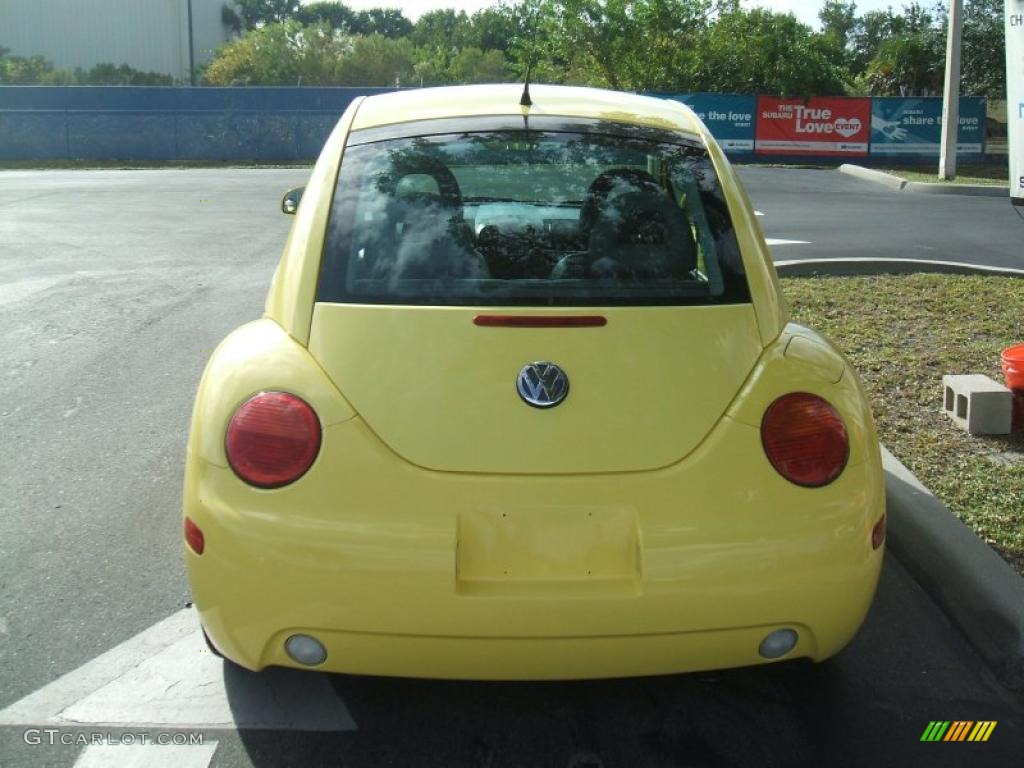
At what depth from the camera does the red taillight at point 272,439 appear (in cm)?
264

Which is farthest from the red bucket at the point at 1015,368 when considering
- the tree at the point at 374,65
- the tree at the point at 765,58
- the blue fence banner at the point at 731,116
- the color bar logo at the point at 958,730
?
the tree at the point at 374,65

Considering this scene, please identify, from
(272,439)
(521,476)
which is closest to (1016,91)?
(521,476)

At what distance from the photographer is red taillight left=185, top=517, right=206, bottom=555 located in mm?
2691

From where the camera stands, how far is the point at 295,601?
259cm

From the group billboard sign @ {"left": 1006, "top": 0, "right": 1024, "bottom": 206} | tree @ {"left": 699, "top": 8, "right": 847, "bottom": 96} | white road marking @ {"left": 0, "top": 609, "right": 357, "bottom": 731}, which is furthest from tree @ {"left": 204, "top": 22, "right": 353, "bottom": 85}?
white road marking @ {"left": 0, "top": 609, "right": 357, "bottom": 731}

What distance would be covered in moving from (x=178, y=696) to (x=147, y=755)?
30 cm

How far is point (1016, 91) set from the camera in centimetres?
566

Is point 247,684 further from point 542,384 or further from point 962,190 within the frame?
point 962,190

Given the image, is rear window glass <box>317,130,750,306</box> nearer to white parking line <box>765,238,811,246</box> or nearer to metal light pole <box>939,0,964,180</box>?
white parking line <box>765,238,811,246</box>

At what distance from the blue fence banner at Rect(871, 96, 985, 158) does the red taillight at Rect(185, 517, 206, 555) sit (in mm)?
29010

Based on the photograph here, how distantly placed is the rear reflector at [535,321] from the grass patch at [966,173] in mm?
20461

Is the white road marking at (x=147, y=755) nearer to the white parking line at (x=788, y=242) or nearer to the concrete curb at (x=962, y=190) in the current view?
the white parking line at (x=788, y=242)

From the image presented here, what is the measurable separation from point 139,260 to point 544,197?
26.3 feet

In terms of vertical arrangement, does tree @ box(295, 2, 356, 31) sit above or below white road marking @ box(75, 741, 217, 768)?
above
